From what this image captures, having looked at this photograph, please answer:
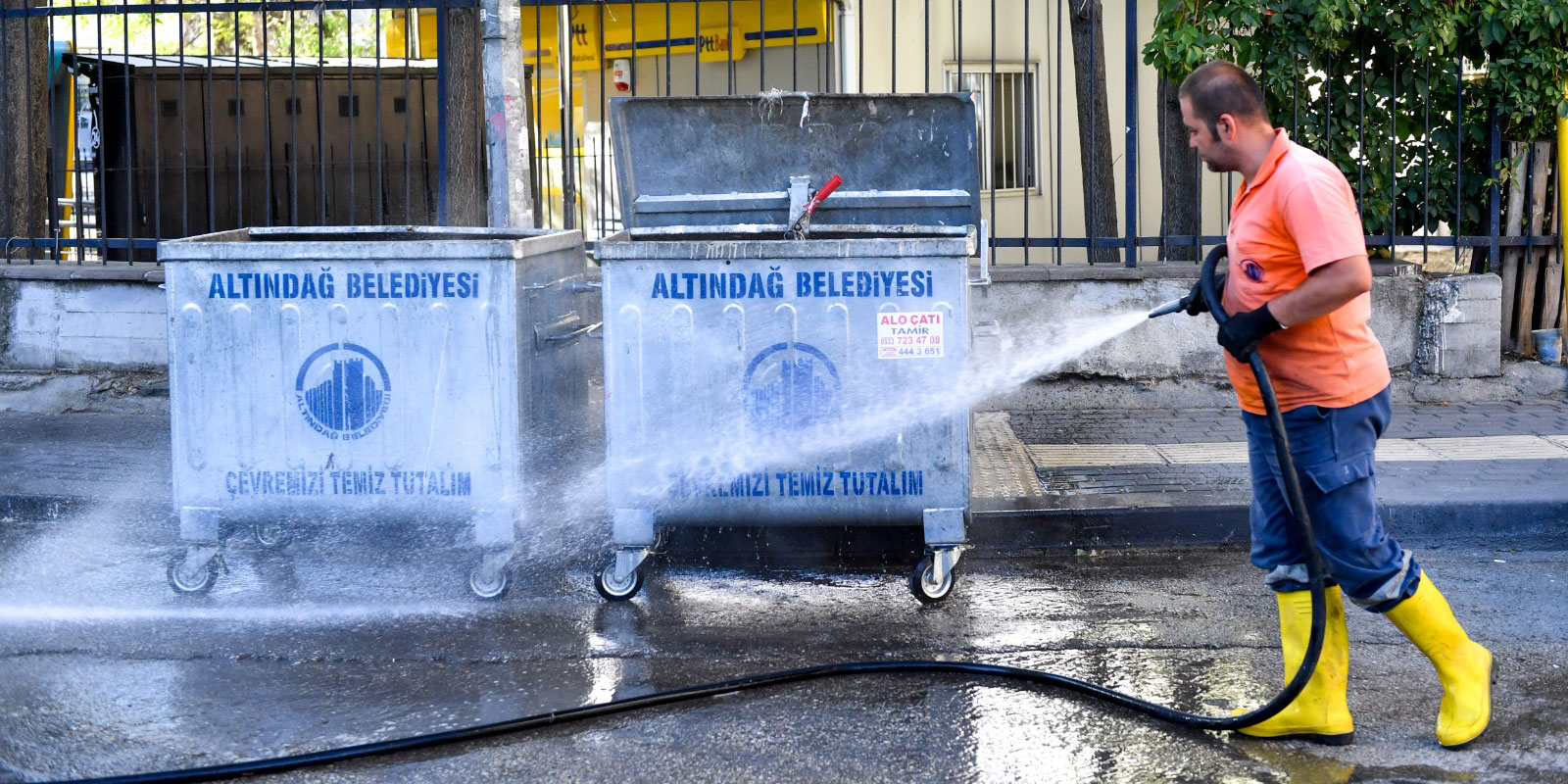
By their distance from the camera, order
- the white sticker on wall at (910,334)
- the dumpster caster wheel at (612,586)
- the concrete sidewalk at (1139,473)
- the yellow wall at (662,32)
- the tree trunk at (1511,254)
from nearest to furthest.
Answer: the white sticker on wall at (910,334)
the dumpster caster wheel at (612,586)
the concrete sidewalk at (1139,473)
the tree trunk at (1511,254)
the yellow wall at (662,32)

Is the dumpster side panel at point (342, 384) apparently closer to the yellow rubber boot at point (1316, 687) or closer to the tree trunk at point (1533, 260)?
the yellow rubber boot at point (1316, 687)

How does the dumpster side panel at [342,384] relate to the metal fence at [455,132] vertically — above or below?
below

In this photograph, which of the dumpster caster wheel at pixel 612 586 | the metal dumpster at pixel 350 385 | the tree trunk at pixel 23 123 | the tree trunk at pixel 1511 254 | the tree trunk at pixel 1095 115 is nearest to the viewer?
the metal dumpster at pixel 350 385

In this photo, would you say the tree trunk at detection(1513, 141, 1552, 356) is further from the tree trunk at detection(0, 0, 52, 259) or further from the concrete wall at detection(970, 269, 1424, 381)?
the tree trunk at detection(0, 0, 52, 259)

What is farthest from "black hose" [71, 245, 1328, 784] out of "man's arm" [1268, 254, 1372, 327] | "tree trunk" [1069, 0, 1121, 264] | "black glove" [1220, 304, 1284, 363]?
"tree trunk" [1069, 0, 1121, 264]

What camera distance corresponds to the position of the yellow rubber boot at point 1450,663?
3.87 m

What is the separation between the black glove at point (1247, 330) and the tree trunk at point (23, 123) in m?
7.39

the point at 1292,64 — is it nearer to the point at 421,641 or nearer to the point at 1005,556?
the point at 1005,556

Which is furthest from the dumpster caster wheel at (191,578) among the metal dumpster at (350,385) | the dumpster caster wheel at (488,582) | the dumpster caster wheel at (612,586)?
the dumpster caster wheel at (612,586)

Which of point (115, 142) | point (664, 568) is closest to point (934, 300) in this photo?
point (664, 568)

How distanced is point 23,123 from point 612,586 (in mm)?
5798

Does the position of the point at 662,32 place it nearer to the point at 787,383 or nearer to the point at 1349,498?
the point at 787,383

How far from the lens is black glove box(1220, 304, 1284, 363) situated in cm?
374

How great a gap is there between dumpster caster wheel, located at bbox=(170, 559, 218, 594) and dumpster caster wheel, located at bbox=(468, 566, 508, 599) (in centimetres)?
94
